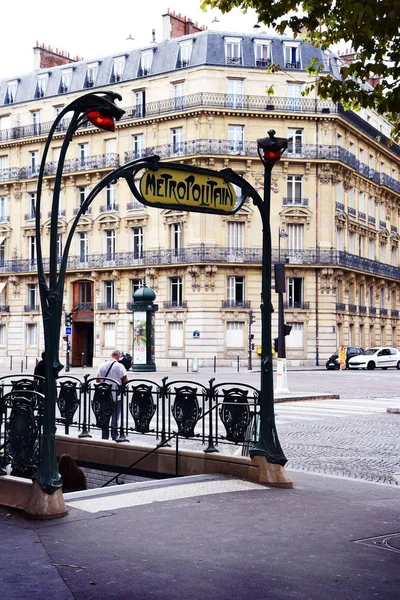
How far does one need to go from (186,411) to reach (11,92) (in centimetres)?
5257

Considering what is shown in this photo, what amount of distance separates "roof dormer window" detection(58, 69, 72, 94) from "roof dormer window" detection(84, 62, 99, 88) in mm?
1366

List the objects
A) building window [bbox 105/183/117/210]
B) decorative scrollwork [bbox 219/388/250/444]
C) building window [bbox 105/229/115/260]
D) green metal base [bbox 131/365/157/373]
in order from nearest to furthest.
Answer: decorative scrollwork [bbox 219/388/250/444], green metal base [bbox 131/365/157/373], building window [bbox 105/229/115/260], building window [bbox 105/183/117/210]

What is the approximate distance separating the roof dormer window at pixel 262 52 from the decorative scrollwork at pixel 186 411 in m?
42.9

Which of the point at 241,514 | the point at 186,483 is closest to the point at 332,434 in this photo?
the point at 186,483

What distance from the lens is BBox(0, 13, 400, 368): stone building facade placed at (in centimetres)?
5000

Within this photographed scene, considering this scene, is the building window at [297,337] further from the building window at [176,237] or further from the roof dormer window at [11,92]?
the roof dormer window at [11,92]

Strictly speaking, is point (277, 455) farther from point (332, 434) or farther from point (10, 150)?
point (10, 150)

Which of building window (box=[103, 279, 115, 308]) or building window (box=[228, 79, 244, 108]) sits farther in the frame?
building window (box=[103, 279, 115, 308])

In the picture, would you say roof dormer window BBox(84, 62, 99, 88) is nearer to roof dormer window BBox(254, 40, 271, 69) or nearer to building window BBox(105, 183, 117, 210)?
building window BBox(105, 183, 117, 210)

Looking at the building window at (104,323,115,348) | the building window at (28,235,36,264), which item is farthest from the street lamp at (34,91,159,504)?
the building window at (28,235,36,264)

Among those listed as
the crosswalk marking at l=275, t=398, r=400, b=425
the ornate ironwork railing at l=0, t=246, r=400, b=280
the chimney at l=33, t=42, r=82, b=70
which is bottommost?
the crosswalk marking at l=275, t=398, r=400, b=425

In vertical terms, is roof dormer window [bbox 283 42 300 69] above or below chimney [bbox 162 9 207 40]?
below

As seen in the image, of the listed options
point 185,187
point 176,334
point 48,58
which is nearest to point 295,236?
point 176,334

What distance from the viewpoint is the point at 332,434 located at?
15.8 meters
